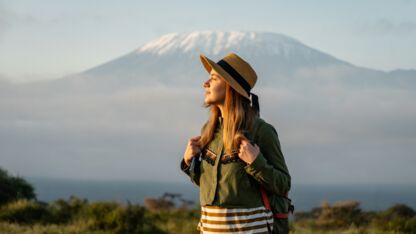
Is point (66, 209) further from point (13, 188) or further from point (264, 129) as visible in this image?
point (264, 129)

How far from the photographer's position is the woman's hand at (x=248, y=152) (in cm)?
430

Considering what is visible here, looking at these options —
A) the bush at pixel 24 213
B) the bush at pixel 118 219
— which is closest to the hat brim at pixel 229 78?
the bush at pixel 118 219

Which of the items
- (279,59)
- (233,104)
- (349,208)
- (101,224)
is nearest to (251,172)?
(233,104)

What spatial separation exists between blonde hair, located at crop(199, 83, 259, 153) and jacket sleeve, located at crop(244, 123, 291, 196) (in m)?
0.12

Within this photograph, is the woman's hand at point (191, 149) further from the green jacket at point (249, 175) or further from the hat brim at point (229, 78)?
the hat brim at point (229, 78)

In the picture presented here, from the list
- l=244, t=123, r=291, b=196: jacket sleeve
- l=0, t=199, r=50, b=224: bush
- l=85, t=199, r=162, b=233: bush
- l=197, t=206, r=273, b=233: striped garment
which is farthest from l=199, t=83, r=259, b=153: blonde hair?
l=0, t=199, r=50, b=224: bush

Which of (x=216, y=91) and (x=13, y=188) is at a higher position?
(x=13, y=188)

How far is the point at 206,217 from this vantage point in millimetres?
4520

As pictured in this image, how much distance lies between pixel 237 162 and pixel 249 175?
0.11m

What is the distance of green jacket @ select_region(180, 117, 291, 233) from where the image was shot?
4.36m

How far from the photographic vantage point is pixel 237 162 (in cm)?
443

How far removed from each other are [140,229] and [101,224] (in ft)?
2.21

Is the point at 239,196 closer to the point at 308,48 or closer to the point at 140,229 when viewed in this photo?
the point at 140,229

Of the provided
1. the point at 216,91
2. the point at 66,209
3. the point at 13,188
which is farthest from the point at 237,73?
the point at 13,188
